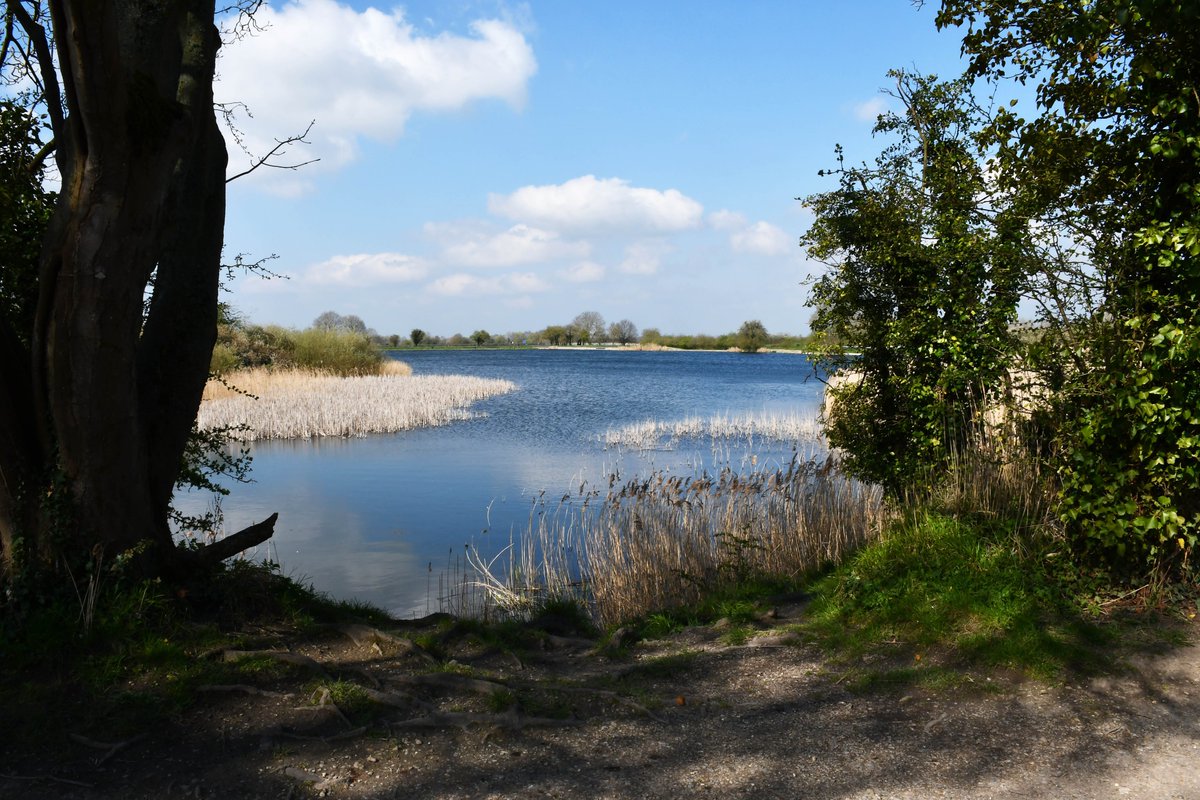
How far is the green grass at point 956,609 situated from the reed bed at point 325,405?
17922 mm

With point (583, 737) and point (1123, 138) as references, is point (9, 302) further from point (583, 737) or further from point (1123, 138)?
point (1123, 138)

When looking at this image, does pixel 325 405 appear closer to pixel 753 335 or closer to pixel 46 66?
pixel 46 66

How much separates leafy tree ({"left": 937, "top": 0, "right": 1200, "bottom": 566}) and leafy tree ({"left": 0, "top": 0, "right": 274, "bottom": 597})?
20.4ft

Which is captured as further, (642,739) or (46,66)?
(46,66)

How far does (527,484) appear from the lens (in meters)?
18.0

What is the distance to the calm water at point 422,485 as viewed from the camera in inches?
476

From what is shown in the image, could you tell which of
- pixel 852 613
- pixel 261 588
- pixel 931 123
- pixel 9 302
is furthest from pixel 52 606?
pixel 931 123

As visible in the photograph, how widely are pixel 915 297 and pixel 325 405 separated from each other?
23.7 meters

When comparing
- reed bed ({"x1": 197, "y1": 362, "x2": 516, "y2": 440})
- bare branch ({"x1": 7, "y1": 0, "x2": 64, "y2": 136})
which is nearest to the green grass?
bare branch ({"x1": 7, "y1": 0, "x2": 64, "y2": 136})

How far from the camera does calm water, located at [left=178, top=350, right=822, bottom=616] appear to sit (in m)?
12.1

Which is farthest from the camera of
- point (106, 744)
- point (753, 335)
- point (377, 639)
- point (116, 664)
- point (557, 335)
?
point (557, 335)

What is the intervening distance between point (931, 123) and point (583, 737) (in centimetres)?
836

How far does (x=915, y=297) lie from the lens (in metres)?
9.45

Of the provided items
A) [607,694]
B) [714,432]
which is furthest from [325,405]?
[607,694]
